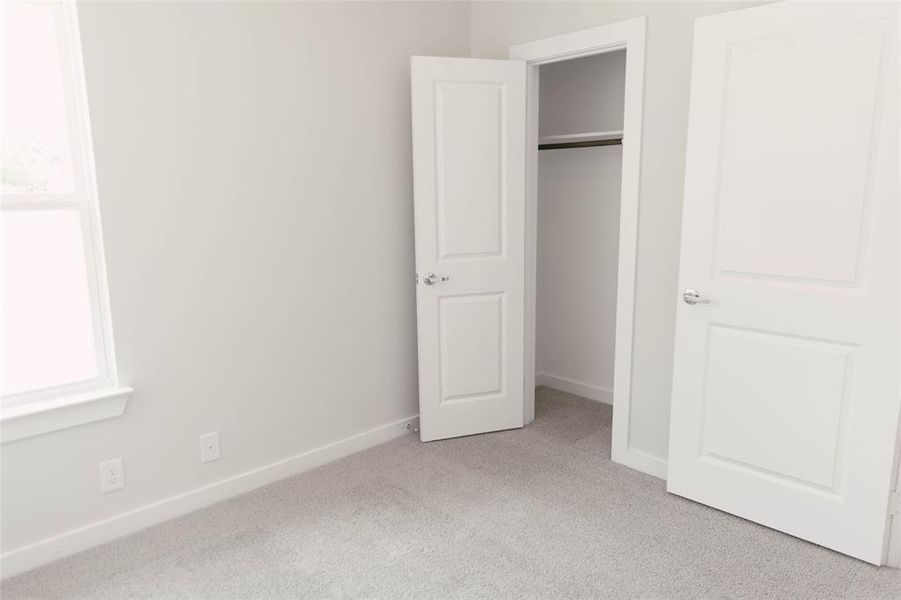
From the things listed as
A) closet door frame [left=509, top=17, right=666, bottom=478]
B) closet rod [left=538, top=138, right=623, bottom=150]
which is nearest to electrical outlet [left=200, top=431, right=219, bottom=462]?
closet door frame [left=509, top=17, right=666, bottom=478]

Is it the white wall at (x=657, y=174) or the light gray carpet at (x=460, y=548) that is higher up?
the white wall at (x=657, y=174)

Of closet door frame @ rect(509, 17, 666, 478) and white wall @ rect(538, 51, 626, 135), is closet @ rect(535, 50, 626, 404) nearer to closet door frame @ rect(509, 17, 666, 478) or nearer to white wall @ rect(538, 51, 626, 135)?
white wall @ rect(538, 51, 626, 135)

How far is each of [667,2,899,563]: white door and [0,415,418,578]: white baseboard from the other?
1.57 metres

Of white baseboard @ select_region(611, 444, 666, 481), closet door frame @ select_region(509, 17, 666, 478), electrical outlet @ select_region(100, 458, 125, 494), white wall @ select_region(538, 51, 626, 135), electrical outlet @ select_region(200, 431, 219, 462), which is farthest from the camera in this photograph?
white wall @ select_region(538, 51, 626, 135)

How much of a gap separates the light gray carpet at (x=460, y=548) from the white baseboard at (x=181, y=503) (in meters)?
0.05

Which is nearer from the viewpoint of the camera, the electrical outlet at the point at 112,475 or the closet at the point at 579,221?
the electrical outlet at the point at 112,475

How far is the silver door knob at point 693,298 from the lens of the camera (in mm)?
2576

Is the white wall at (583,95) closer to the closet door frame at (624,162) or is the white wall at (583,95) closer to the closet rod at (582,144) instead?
the closet rod at (582,144)

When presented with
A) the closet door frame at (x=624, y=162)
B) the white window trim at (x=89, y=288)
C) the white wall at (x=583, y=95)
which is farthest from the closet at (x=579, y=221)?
the white window trim at (x=89, y=288)

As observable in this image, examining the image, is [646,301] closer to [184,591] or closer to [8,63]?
[184,591]

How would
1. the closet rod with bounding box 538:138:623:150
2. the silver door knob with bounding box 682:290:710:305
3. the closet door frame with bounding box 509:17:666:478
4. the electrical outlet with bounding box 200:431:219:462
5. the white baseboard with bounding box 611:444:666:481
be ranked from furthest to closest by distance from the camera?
the closet rod with bounding box 538:138:623:150 < the white baseboard with bounding box 611:444:666:481 < the closet door frame with bounding box 509:17:666:478 < the electrical outlet with bounding box 200:431:219:462 < the silver door knob with bounding box 682:290:710:305

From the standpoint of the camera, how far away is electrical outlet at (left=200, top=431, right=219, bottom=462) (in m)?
2.71

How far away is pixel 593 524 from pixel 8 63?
265cm

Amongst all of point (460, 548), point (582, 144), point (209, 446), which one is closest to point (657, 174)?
point (582, 144)
